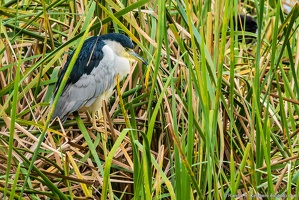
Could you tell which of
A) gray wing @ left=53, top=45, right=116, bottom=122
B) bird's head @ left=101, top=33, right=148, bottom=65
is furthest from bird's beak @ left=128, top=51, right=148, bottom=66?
gray wing @ left=53, top=45, right=116, bottom=122

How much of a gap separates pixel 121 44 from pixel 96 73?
0.21m

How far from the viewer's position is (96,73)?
10.8 feet

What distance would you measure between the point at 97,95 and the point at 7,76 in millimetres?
511

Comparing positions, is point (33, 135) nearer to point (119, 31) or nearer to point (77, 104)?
point (77, 104)

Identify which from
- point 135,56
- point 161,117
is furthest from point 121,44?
point 161,117

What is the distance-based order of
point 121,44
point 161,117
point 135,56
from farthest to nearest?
point 121,44 → point 135,56 → point 161,117

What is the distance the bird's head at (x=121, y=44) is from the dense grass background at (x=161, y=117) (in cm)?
5

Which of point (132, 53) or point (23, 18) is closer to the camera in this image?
point (23, 18)

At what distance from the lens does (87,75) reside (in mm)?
3289

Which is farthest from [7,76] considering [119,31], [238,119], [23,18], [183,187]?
[183,187]

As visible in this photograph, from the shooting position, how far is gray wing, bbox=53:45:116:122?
3.16 m

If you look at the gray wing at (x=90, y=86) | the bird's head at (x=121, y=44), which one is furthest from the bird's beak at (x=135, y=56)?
the gray wing at (x=90, y=86)

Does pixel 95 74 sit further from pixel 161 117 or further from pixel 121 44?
pixel 161 117

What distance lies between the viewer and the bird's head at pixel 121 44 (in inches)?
121
